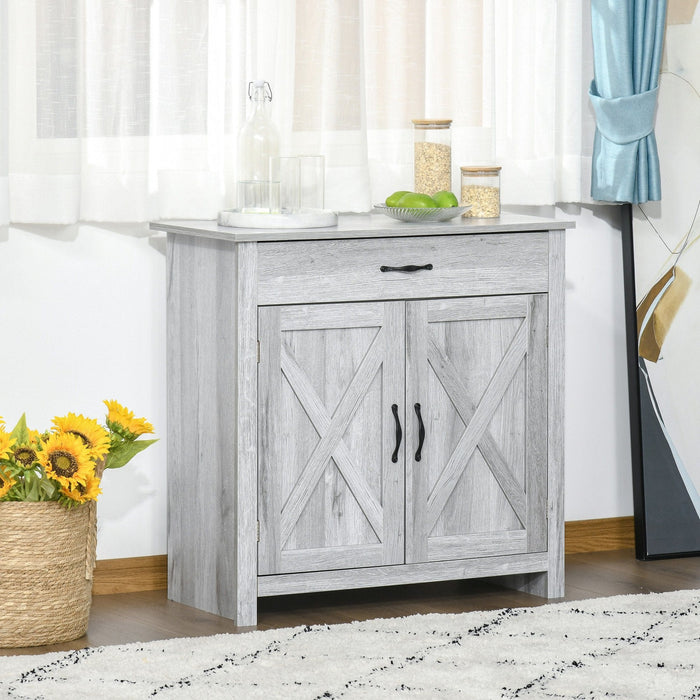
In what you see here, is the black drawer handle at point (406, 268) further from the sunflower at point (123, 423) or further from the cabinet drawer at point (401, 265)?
the sunflower at point (123, 423)

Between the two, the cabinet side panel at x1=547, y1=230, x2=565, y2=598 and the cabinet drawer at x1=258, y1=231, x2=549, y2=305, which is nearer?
the cabinet drawer at x1=258, y1=231, x2=549, y2=305

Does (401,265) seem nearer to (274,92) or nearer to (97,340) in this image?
(274,92)

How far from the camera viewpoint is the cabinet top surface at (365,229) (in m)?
2.79

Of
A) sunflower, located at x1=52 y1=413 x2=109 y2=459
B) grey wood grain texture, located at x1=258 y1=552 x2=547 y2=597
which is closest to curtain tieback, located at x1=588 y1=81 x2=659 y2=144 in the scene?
grey wood grain texture, located at x1=258 y1=552 x2=547 y2=597

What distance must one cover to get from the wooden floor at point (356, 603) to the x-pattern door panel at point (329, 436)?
5.6 inches

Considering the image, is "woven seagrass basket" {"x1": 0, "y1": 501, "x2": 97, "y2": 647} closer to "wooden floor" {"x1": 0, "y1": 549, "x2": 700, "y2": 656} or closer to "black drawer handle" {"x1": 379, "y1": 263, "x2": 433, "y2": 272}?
"wooden floor" {"x1": 0, "y1": 549, "x2": 700, "y2": 656}

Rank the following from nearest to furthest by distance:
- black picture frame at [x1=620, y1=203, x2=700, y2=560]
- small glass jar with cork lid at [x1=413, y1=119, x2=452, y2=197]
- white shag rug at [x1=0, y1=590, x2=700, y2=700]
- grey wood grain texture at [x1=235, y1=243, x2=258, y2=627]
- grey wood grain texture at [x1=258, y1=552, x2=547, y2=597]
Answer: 1. white shag rug at [x1=0, y1=590, x2=700, y2=700]
2. grey wood grain texture at [x1=235, y1=243, x2=258, y2=627]
3. grey wood grain texture at [x1=258, y1=552, x2=547, y2=597]
4. small glass jar with cork lid at [x1=413, y1=119, x2=452, y2=197]
5. black picture frame at [x1=620, y1=203, x2=700, y2=560]

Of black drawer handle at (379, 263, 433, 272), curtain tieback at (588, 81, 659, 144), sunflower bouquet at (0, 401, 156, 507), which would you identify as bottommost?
sunflower bouquet at (0, 401, 156, 507)

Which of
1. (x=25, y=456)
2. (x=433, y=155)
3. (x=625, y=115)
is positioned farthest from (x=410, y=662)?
(x=625, y=115)

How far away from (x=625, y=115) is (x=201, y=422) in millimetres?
1300

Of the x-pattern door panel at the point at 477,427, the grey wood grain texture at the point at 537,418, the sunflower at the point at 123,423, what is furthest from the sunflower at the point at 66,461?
the grey wood grain texture at the point at 537,418

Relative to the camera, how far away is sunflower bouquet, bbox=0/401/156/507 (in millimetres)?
2668

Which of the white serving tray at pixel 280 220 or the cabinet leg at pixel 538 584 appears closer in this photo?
the white serving tray at pixel 280 220

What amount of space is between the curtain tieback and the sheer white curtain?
8cm
